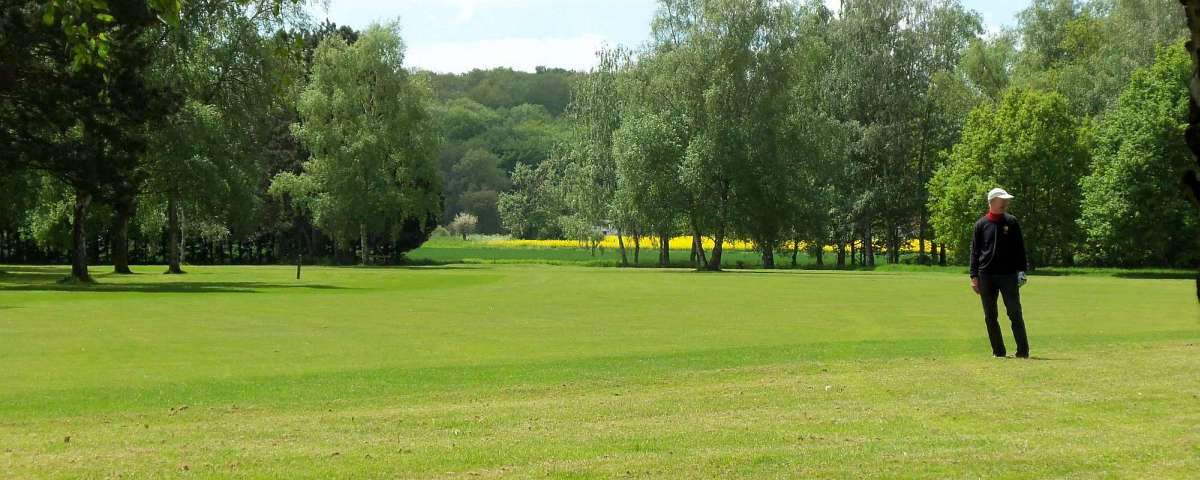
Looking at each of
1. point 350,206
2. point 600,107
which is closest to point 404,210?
point 350,206

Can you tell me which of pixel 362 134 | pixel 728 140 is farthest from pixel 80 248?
pixel 728 140

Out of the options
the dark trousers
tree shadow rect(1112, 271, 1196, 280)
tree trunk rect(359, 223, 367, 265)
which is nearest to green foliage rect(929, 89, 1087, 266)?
tree shadow rect(1112, 271, 1196, 280)

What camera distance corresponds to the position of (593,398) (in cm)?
1373

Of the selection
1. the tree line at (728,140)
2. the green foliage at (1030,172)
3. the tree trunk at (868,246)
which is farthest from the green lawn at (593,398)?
the tree trunk at (868,246)

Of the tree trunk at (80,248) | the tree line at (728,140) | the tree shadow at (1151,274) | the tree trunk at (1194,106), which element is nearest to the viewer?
the tree trunk at (1194,106)

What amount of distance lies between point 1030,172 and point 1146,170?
33.8 feet

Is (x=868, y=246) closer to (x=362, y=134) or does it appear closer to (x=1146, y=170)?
(x=1146, y=170)

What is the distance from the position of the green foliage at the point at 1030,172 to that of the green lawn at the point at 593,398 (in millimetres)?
56748

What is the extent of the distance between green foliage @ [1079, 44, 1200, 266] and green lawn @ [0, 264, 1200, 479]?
48502mm

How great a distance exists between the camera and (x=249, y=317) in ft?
98.9

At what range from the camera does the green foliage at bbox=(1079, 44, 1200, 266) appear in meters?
73.0

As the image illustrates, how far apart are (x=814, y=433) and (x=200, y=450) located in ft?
17.4

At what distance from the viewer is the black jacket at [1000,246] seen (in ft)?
58.2

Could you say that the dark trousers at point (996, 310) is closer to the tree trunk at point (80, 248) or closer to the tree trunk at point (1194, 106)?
the tree trunk at point (1194, 106)
